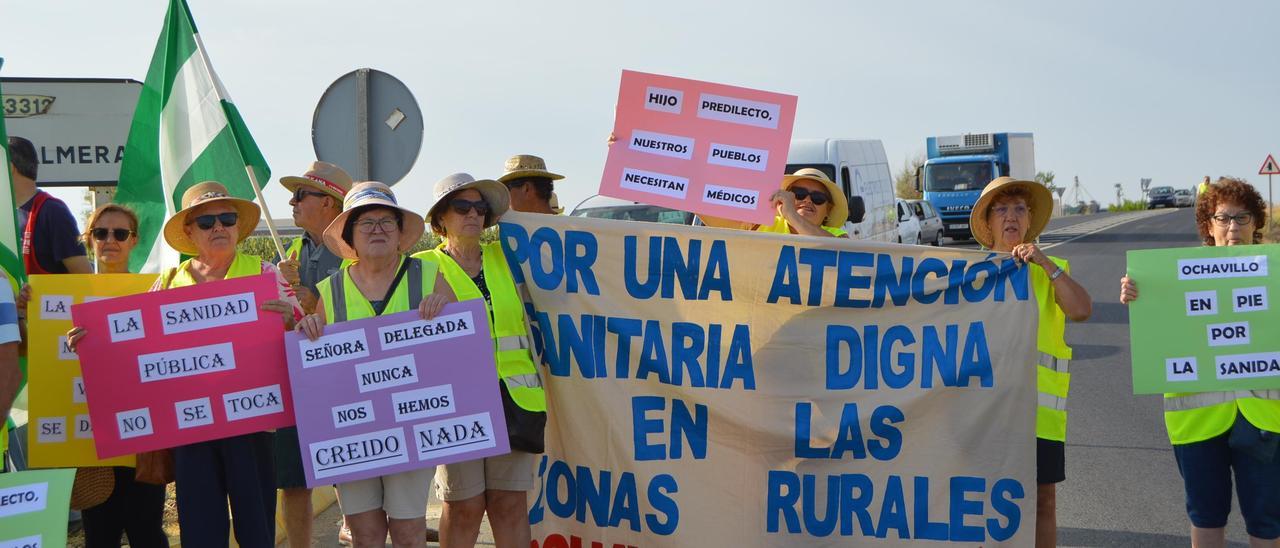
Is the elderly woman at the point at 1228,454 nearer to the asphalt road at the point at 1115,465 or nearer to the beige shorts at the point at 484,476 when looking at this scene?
the asphalt road at the point at 1115,465

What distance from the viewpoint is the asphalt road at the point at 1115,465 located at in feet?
21.1

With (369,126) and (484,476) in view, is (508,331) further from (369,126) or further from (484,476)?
(369,126)

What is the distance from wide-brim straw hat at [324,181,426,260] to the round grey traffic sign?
6.75 ft

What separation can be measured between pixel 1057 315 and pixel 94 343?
4071 millimetres

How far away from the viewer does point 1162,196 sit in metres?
93.2

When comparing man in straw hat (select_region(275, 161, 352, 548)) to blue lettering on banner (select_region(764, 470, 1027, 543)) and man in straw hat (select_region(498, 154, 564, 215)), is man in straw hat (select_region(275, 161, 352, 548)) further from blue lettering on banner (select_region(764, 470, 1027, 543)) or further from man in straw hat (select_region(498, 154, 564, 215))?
blue lettering on banner (select_region(764, 470, 1027, 543))

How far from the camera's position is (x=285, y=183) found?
614cm

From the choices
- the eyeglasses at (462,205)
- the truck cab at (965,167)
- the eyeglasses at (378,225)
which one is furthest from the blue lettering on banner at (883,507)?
the truck cab at (965,167)

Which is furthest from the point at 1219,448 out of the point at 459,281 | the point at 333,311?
the point at 333,311

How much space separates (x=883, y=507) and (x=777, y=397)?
688 mm

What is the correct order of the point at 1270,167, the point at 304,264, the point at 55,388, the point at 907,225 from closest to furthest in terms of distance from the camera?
the point at 55,388 → the point at 304,264 → the point at 907,225 → the point at 1270,167

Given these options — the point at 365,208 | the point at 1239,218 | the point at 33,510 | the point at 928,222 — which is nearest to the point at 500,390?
the point at 365,208

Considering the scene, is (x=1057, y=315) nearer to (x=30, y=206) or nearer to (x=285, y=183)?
(x=285, y=183)

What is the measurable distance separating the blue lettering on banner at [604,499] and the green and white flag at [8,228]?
7.70 ft
